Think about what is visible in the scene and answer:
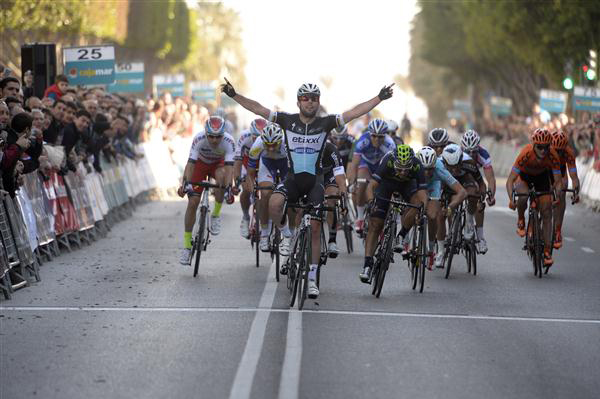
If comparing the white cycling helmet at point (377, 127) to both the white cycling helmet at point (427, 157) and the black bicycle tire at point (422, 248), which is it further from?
the black bicycle tire at point (422, 248)

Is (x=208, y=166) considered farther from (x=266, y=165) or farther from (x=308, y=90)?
(x=308, y=90)

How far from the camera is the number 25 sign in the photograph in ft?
84.2

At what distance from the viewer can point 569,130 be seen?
111 feet

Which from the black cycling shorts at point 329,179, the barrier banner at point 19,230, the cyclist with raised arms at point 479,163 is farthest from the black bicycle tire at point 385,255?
the barrier banner at point 19,230

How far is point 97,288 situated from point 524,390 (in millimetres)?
6419

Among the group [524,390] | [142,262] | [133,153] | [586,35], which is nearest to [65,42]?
[586,35]

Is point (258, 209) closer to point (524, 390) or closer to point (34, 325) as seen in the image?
point (34, 325)

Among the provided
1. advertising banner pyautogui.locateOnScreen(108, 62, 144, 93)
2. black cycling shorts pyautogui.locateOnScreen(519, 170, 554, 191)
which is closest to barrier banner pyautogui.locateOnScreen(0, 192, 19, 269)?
black cycling shorts pyautogui.locateOnScreen(519, 170, 554, 191)

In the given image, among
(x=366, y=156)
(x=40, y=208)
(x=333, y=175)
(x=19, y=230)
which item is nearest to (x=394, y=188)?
(x=333, y=175)

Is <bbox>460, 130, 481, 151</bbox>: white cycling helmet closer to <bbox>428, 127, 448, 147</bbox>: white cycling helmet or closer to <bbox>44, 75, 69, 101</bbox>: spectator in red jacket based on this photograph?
<bbox>428, 127, 448, 147</bbox>: white cycling helmet

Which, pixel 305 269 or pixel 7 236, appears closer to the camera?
pixel 305 269

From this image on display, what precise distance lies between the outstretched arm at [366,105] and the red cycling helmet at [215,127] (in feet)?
9.19

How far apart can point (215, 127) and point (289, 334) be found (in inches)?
214

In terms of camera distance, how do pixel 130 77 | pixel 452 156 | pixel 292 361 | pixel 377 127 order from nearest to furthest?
pixel 292 361, pixel 452 156, pixel 377 127, pixel 130 77
